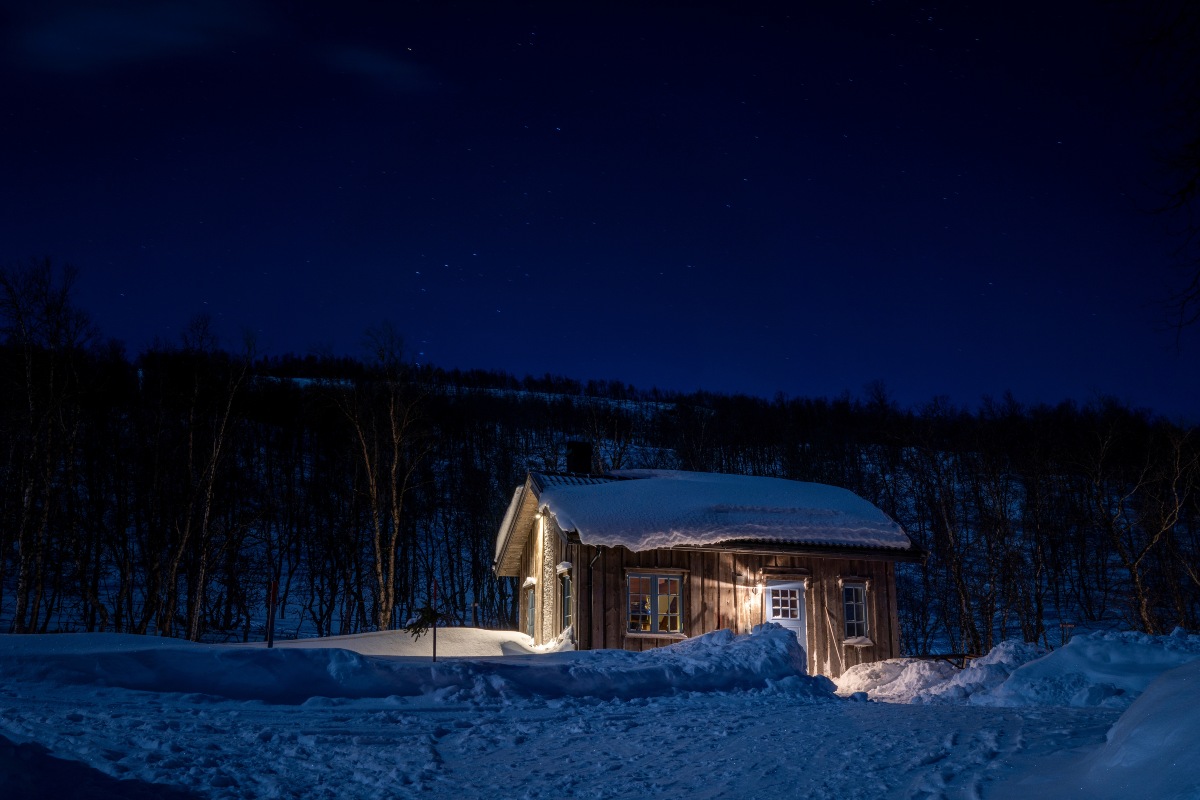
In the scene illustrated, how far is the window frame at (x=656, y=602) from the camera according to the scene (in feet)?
55.4

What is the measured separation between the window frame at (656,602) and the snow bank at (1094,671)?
22.0 ft

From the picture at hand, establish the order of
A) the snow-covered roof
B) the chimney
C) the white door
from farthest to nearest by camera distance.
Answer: the chimney < the white door < the snow-covered roof

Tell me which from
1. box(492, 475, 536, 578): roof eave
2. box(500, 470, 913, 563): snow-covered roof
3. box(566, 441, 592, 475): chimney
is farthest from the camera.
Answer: box(566, 441, 592, 475): chimney

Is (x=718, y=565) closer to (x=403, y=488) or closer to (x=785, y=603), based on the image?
(x=785, y=603)

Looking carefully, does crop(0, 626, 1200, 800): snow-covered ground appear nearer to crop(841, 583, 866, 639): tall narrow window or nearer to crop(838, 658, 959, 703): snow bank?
crop(838, 658, 959, 703): snow bank

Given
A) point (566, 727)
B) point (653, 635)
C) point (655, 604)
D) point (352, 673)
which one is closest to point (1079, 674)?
point (566, 727)

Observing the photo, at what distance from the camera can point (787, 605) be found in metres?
18.0

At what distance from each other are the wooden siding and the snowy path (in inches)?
315

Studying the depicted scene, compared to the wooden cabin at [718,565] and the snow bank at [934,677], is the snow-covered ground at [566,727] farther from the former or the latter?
the wooden cabin at [718,565]

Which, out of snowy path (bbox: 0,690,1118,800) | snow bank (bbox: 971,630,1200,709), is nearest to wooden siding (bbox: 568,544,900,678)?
snow bank (bbox: 971,630,1200,709)

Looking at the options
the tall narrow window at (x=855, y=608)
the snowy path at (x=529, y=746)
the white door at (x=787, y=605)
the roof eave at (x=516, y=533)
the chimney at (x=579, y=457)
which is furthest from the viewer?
the chimney at (x=579, y=457)

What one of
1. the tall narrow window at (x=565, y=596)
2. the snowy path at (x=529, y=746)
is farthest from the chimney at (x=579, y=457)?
the snowy path at (x=529, y=746)

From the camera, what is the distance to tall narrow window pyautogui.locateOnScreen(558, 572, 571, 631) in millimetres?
17875

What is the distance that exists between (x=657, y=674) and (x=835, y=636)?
885 centimetres
